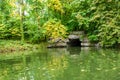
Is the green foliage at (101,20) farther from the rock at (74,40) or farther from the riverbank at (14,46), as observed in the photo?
the riverbank at (14,46)

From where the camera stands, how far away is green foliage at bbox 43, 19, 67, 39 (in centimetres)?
2463

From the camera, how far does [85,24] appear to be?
970 inches

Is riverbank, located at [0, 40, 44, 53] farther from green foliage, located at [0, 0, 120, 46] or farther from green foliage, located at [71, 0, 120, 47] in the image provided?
green foliage, located at [71, 0, 120, 47]

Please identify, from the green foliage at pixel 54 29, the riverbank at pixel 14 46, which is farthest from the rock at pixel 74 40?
the riverbank at pixel 14 46

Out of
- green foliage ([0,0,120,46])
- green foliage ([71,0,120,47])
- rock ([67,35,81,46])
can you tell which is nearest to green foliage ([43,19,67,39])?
green foliage ([0,0,120,46])

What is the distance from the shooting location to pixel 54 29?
24.8 metres

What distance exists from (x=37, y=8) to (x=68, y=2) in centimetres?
289

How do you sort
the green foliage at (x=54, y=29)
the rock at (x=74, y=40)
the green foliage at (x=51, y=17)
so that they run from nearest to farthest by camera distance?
the green foliage at (x=51, y=17) < the green foliage at (x=54, y=29) < the rock at (x=74, y=40)

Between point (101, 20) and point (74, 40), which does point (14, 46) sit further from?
point (101, 20)

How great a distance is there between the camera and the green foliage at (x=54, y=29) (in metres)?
24.6

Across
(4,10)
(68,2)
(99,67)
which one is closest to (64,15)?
(68,2)

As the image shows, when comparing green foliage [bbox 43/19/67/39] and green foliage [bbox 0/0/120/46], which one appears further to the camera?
green foliage [bbox 43/19/67/39]

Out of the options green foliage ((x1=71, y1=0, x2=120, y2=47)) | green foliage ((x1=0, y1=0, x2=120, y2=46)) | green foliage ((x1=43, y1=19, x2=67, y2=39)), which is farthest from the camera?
green foliage ((x1=43, y1=19, x2=67, y2=39))

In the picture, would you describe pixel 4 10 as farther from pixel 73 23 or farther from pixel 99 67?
pixel 99 67
